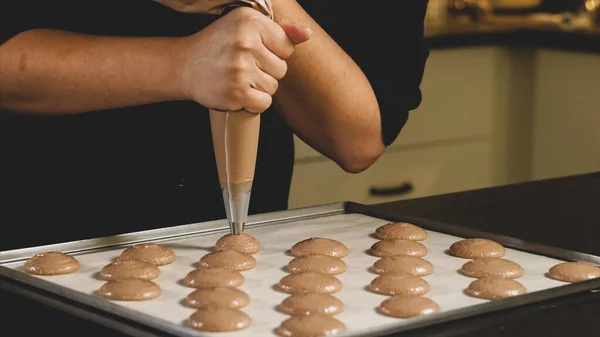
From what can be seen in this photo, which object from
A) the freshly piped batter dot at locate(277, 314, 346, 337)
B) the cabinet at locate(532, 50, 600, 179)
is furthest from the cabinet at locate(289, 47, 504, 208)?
the freshly piped batter dot at locate(277, 314, 346, 337)

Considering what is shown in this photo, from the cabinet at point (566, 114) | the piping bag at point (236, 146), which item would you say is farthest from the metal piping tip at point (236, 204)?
the cabinet at point (566, 114)

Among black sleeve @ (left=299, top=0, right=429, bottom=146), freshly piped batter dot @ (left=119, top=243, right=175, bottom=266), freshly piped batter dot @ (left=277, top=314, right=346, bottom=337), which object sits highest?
black sleeve @ (left=299, top=0, right=429, bottom=146)

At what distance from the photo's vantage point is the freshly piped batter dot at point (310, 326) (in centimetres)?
85

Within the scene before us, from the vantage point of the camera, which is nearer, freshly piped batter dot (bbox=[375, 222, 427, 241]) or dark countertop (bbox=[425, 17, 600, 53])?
freshly piped batter dot (bbox=[375, 222, 427, 241])

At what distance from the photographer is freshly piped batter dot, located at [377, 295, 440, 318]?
0.92 metres

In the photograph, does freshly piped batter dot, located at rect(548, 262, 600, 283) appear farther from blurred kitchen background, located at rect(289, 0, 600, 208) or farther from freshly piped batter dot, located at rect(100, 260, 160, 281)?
blurred kitchen background, located at rect(289, 0, 600, 208)

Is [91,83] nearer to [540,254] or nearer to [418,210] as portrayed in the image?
[418,210]

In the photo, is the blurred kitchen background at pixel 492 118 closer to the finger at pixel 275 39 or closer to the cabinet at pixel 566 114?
the cabinet at pixel 566 114

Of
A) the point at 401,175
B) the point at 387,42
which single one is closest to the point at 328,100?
the point at 387,42

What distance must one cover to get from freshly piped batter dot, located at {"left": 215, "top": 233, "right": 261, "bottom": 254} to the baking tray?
1 centimetres

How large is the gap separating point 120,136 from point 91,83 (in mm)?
170

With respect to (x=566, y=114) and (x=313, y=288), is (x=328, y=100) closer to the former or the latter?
(x=313, y=288)

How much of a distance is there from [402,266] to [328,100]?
41cm

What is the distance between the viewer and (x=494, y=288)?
3.25 feet
